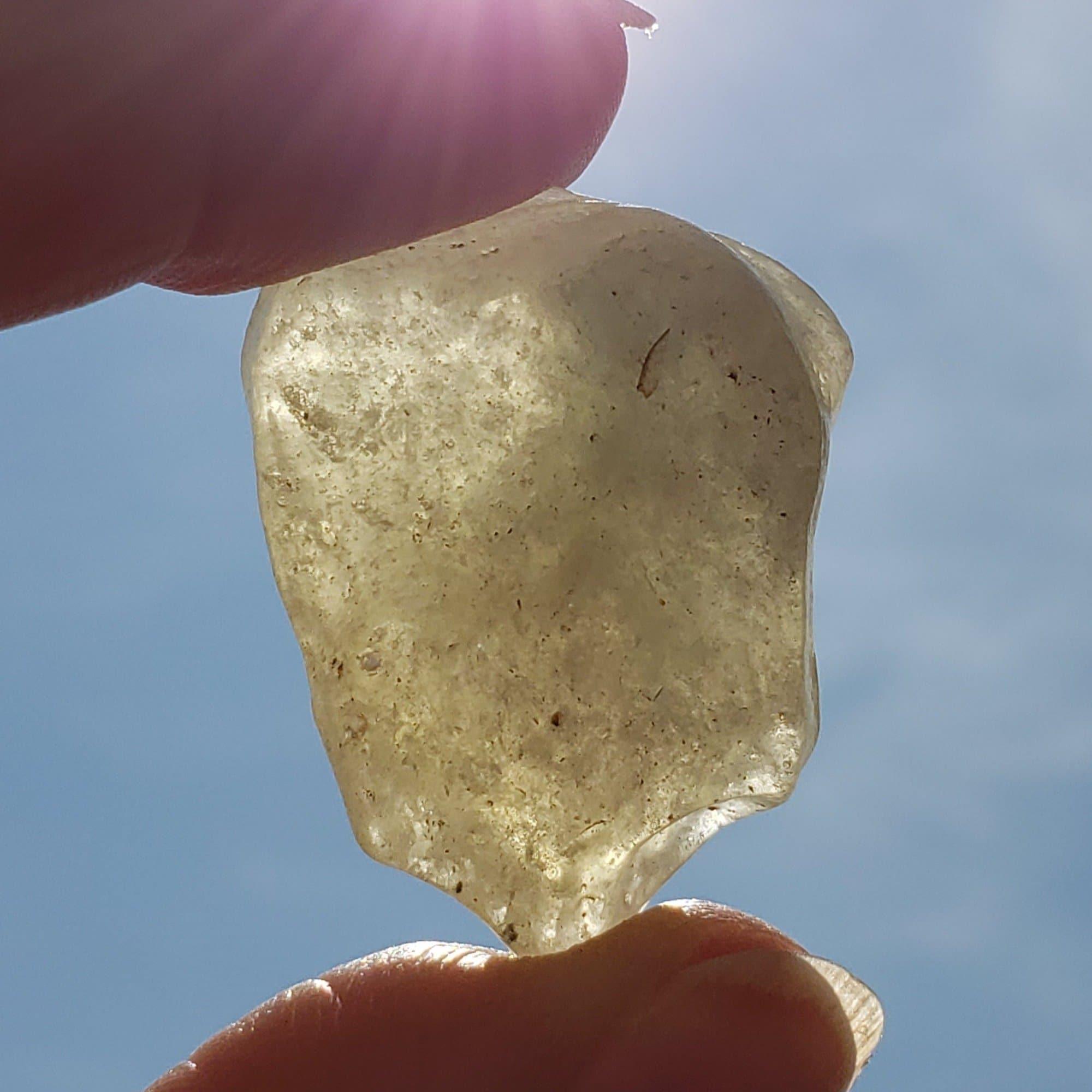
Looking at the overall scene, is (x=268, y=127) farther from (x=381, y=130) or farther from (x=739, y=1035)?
(x=739, y=1035)

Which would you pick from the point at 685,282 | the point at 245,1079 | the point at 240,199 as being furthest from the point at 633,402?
the point at 245,1079

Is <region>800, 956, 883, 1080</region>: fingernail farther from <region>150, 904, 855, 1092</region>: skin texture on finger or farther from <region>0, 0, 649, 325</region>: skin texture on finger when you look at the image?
<region>0, 0, 649, 325</region>: skin texture on finger

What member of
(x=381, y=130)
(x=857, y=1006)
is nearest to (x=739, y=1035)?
(x=857, y=1006)

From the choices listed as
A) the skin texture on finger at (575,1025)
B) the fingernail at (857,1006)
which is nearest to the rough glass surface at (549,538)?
the skin texture on finger at (575,1025)

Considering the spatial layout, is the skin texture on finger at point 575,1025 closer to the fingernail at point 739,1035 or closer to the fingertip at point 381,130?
the fingernail at point 739,1035

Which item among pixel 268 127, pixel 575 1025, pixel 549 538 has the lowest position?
Result: pixel 575 1025

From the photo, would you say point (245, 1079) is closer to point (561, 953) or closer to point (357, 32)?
point (561, 953)

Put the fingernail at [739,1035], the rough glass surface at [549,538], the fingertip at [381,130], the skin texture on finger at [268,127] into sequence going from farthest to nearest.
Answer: the rough glass surface at [549,538]
the fingernail at [739,1035]
the fingertip at [381,130]
the skin texture on finger at [268,127]
